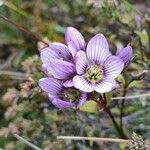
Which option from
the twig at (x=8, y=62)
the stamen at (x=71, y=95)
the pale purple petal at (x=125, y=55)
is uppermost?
the twig at (x=8, y=62)

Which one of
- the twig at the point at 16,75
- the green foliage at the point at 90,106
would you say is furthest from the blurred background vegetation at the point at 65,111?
the green foliage at the point at 90,106

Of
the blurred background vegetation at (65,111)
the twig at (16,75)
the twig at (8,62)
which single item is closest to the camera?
the blurred background vegetation at (65,111)

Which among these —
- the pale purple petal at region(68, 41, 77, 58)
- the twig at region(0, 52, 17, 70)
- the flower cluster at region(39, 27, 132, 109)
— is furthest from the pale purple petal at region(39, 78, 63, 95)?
the twig at region(0, 52, 17, 70)

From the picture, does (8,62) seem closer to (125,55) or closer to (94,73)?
(94,73)

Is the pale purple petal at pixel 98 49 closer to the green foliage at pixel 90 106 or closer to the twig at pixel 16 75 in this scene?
the green foliage at pixel 90 106

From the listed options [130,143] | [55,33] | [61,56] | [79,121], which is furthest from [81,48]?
[55,33]
